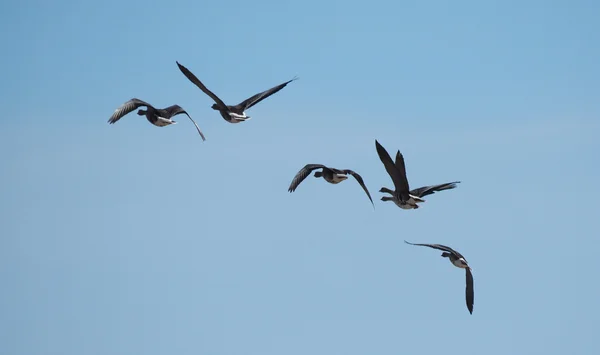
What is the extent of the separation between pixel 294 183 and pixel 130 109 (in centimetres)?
617

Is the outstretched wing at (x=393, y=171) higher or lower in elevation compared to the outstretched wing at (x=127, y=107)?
lower

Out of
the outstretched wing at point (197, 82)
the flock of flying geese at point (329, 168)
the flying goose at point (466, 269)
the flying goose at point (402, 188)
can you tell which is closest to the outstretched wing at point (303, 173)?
the flock of flying geese at point (329, 168)

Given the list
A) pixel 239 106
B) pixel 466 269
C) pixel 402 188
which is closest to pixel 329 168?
pixel 402 188

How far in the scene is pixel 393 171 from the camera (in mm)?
34219

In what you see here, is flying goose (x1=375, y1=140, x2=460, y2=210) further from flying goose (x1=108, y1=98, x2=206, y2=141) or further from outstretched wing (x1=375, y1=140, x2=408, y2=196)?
flying goose (x1=108, y1=98, x2=206, y2=141)

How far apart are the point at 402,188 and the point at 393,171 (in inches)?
49.1

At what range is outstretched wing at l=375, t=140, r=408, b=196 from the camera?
3277cm

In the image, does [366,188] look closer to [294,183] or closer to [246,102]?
[294,183]

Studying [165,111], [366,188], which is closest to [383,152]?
[366,188]

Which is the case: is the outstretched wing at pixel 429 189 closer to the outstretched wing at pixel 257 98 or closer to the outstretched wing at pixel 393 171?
the outstretched wing at pixel 393 171

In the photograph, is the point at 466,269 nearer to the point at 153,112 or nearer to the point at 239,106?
the point at 239,106

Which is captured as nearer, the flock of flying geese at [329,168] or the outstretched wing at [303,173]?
the flock of flying geese at [329,168]

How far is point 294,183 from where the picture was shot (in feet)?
118

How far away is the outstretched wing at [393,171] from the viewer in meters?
32.8
